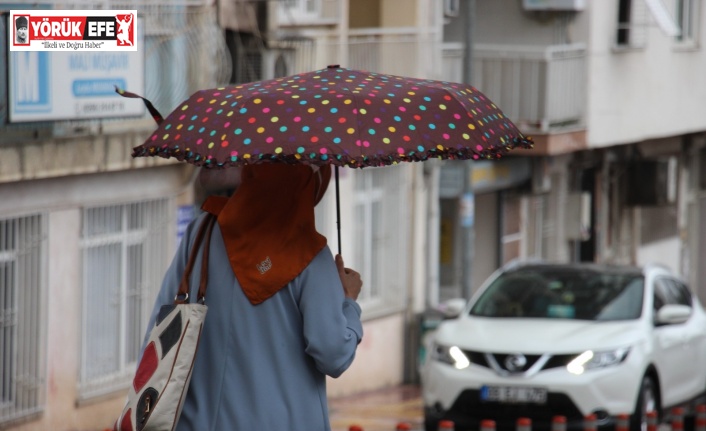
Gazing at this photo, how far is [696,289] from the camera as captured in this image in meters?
30.7

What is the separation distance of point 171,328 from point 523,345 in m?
7.75

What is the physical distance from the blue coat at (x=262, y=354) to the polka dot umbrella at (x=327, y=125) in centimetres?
34

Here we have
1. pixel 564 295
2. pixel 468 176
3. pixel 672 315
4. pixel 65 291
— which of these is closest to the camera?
pixel 672 315

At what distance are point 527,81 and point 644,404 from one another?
928cm

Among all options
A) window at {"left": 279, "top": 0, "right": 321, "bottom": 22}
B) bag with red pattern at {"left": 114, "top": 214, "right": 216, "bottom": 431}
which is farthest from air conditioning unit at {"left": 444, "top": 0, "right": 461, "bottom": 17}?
bag with red pattern at {"left": 114, "top": 214, "right": 216, "bottom": 431}

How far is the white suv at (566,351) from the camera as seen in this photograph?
11320mm

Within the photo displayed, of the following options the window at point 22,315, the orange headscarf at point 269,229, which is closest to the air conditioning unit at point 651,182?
the window at point 22,315

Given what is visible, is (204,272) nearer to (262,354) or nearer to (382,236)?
(262,354)

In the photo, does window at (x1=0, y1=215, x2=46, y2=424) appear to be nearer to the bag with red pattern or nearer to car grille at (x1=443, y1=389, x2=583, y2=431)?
car grille at (x1=443, y1=389, x2=583, y2=431)

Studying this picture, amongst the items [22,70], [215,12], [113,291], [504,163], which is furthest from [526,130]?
[22,70]

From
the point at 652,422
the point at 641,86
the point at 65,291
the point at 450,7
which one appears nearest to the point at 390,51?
the point at 450,7

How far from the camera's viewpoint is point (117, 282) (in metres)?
13.0

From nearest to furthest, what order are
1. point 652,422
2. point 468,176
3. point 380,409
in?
point 652,422 → point 380,409 → point 468,176

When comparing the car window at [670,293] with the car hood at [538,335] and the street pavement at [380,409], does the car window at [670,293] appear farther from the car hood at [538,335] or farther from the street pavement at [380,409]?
the street pavement at [380,409]
